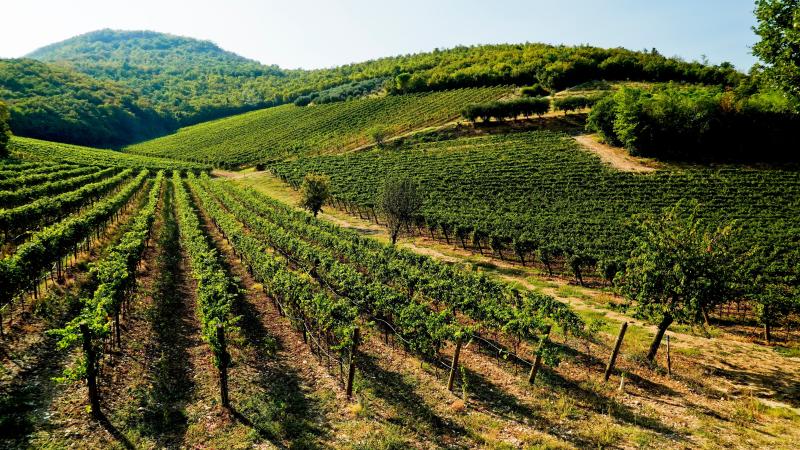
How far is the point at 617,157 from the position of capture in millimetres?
69625

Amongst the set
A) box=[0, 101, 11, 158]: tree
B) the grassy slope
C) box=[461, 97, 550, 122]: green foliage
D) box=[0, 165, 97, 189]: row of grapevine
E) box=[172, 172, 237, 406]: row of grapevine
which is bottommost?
box=[172, 172, 237, 406]: row of grapevine

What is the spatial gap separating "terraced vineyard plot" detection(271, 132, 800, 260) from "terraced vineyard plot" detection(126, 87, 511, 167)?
1033 inches

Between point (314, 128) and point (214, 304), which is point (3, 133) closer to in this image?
point (314, 128)

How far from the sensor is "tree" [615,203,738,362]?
17250mm

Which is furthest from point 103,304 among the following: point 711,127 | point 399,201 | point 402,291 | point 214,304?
point 711,127

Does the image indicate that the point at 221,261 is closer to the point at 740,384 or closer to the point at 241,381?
the point at 241,381

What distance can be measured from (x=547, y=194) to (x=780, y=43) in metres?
44.3

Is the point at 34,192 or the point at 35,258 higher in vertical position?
the point at 34,192

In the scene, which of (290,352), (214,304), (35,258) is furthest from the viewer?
(35,258)

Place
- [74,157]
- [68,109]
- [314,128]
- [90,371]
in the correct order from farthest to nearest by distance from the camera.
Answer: [68,109]
[314,128]
[74,157]
[90,371]

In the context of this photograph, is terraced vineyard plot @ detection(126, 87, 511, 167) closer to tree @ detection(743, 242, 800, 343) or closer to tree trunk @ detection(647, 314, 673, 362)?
tree @ detection(743, 242, 800, 343)

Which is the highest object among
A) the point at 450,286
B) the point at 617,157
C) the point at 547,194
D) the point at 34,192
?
the point at 617,157

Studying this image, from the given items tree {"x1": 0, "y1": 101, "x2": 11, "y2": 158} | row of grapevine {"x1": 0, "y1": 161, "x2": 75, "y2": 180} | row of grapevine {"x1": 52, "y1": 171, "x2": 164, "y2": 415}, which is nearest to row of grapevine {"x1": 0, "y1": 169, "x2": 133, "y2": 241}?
row of grapevine {"x1": 52, "y1": 171, "x2": 164, "y2": 415}

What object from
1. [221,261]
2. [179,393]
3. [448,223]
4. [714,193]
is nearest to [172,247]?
[221,261]
